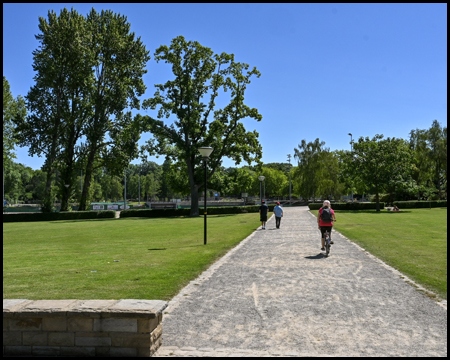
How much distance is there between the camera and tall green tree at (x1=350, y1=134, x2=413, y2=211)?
4872 centimetres

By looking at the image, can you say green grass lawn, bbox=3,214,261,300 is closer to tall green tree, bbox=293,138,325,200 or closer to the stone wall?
the stone wall

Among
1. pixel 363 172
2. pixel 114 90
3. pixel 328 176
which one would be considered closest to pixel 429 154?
pixel 328 176

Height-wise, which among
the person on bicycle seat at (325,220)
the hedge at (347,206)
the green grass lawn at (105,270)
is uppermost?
the person on bicycle seat at (325,220)

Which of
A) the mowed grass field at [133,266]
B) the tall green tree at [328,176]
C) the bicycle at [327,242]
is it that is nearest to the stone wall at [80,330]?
the mowed grass field at [133,266]

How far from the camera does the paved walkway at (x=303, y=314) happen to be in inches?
184

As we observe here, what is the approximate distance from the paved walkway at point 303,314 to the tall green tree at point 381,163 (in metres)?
41.3

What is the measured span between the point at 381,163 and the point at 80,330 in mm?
49226

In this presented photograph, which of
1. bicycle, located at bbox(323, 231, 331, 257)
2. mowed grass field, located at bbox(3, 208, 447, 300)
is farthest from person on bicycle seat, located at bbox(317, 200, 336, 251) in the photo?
mowed grass field, located at bbox(3, 208, 447, 300)

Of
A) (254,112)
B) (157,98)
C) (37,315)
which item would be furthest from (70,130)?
(37,315)

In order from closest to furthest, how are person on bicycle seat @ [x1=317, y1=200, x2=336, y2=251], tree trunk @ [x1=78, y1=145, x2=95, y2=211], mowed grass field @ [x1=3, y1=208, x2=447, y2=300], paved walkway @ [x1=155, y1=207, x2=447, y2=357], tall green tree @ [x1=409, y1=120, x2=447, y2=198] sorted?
paved walkway @ [x1=155, y1=207, x2=447, y2=357]
mowed grass field @ [x1=3, y1=208, x2=447, y2=300]
person on bicycle seat @ [x1=317, y1=200, x2=336, y2=251]
tree trunk @ [x1=78, y1=145, x2=95, y2=211]
tall green tree @ [x1=409, y1=120, x2=447, y2=198]

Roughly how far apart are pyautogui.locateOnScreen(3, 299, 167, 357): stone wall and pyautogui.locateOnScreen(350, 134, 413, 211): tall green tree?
4754cm

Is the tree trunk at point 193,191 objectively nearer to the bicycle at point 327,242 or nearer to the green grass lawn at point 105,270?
the green grass lawn at point 105,270

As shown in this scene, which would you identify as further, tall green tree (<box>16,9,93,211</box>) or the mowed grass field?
tall green tree (<box>16,9,93,211</box>)

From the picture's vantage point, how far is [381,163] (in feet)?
161
